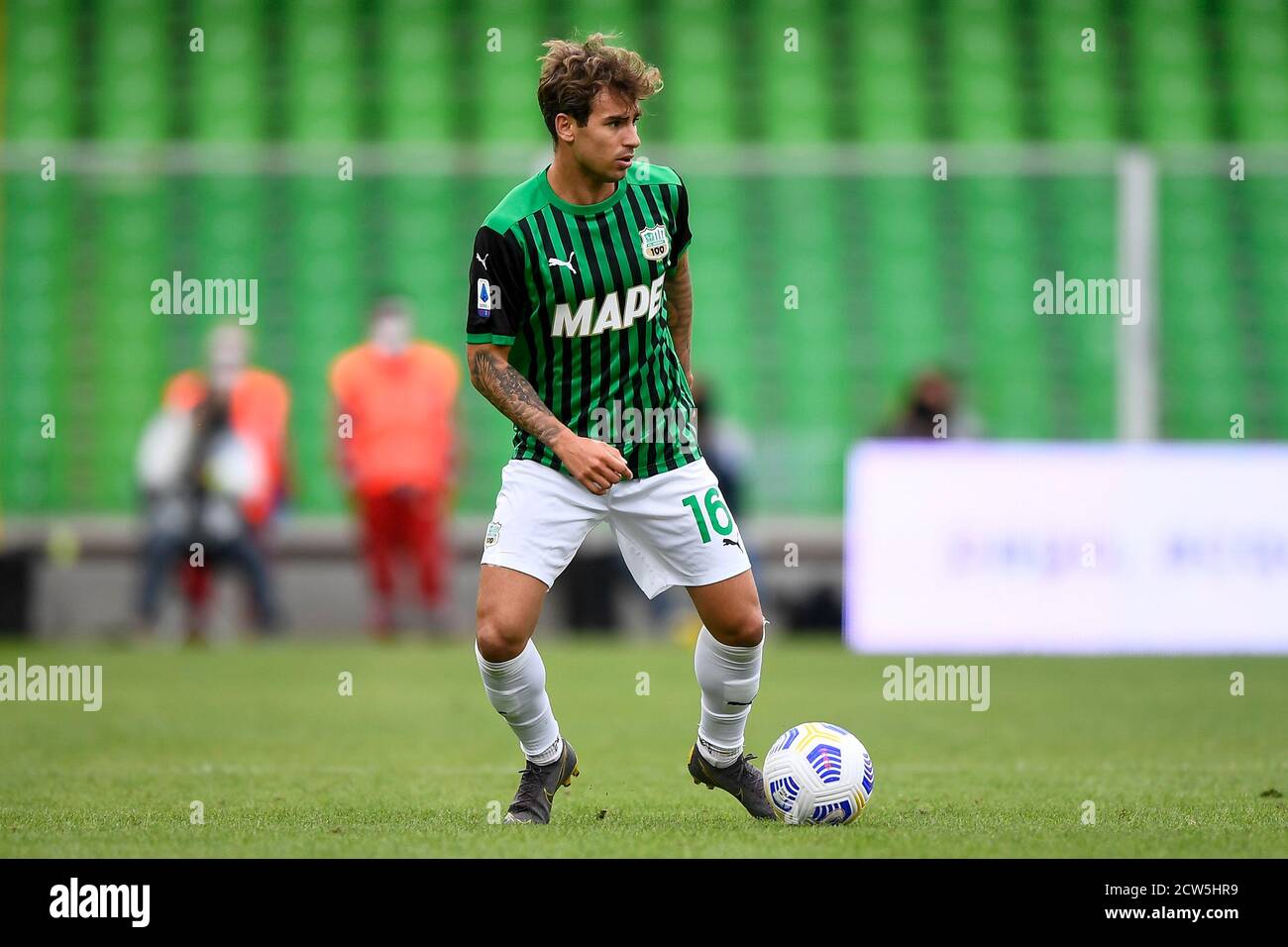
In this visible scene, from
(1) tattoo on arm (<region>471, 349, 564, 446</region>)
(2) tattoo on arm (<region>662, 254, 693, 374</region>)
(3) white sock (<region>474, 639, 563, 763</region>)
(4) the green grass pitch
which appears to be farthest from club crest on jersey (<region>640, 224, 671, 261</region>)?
(4) the green grass pitch

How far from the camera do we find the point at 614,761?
7074mm

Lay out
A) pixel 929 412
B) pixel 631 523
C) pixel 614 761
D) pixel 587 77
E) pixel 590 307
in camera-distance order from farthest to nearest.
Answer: pixel 929 412
pixel 614 761
pixel 631 523
pixel 590 307
pixel 587 77

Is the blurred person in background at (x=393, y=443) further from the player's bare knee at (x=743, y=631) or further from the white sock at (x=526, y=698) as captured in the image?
the player's bare knee at (x=743, y=631)

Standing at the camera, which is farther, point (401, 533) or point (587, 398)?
point (401, 533)

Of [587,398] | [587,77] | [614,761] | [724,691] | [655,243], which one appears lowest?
[614,761]

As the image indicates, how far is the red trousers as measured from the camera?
13328 millimetres

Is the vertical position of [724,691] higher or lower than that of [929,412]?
lower

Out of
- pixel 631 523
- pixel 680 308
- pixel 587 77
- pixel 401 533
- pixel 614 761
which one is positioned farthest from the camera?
pixel 401 533

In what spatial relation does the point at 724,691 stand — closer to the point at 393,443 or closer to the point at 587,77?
the point at 587,77

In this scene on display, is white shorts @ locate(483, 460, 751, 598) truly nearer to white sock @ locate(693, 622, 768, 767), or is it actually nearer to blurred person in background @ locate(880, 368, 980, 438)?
white sock @ locate(693, 622, 768, 767)

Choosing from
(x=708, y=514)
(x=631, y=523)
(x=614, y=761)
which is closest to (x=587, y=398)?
(x=631, y=523)

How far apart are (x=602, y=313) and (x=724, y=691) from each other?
1.17m

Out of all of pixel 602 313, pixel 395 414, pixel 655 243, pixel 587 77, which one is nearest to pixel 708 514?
pixel 602 313
